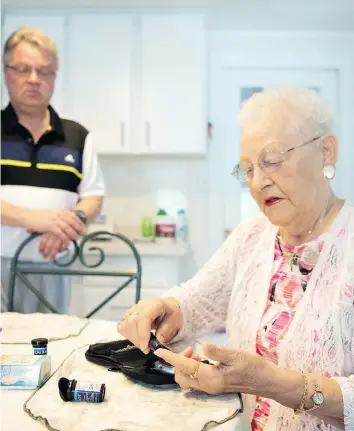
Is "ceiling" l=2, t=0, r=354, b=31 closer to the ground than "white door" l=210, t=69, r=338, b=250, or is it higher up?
higher up

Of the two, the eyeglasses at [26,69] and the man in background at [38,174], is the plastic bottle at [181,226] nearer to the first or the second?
the man in background at [38,174]

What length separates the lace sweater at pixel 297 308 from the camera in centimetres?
93

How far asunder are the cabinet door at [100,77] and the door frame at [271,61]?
0.68m

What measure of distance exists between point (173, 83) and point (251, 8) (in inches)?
25.0

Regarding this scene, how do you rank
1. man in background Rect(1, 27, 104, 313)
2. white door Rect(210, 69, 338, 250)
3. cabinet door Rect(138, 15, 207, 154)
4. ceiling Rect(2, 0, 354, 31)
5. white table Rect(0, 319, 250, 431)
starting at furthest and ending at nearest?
white door Rect(210, 69, 338, 250) < cabinet door Rect(138, 15, 207, 154) < ceiling Rect(2, 0, 354, 31) < man in background Rect(1, 27, 104, 313) < white table Rect(0, 319, 250, 431)

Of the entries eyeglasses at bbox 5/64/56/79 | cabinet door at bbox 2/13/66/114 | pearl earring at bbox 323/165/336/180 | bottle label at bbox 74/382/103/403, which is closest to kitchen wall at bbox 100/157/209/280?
cabinet door at bbox 2/13/66/114

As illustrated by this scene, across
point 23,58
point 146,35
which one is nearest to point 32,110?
point 23,58

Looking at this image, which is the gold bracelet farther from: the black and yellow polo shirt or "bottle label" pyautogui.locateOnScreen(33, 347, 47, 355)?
the black and yellow polo shirt

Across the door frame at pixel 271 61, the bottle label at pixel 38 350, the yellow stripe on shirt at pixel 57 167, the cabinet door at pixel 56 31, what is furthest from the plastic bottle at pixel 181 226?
the bottle label at pixel 38 350

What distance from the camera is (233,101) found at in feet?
10.6

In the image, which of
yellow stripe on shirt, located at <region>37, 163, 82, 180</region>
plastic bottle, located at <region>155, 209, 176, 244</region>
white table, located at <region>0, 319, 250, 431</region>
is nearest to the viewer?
white table, located at <region>0, 319, 250, 431</region>

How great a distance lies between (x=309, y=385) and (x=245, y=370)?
0.14 meters

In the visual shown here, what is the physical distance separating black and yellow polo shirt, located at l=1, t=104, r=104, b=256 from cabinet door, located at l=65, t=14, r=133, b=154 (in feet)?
3.35

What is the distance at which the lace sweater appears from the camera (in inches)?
36.4
